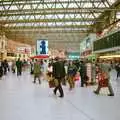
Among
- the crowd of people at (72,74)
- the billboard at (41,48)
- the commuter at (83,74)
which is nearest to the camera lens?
the crowd of people at (72,74)

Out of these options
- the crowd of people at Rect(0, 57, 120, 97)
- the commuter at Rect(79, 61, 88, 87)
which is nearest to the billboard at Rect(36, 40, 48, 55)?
the crowd of people at Rect(0, 57, 120, 97)

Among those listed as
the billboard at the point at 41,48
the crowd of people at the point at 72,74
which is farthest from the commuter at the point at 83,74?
the billboard at the point at 41,48

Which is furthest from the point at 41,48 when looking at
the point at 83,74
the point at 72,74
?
the point at 83,74

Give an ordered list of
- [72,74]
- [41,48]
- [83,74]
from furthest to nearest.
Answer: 1. [83,74]
2. [72,74]
3. [41,48]

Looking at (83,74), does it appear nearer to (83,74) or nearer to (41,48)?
(83,74)

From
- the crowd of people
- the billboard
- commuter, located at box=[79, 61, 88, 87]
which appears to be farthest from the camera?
commuter, located at box=[79, 61, 88, 87]

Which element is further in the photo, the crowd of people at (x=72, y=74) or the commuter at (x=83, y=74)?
the commuter at (x=83, y=74)

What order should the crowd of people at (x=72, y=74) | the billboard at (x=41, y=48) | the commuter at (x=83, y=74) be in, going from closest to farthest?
the crowd of people at (x=72, y=74) → the billboard at (x=41, y=48) → the commuter at (x=83, y=74)

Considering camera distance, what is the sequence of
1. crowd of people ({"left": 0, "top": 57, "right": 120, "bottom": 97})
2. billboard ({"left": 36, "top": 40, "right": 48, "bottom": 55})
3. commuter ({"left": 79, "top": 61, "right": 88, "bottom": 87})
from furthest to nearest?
commuter ({"left": 79, "top": 61, "right": 88, "bottom": 87})
billboard ({"left": 36, "top": 40, "right": 48, "bottom": 55})
crowd of people ({"left": 0, "top": 57, "right": 120, "bottom": 97})

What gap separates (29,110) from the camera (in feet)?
43.5

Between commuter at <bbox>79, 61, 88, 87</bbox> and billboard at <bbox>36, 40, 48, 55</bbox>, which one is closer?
billboard at <bbox>36, 40, 48, 55</bbox>

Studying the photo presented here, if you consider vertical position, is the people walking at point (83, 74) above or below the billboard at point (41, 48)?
below

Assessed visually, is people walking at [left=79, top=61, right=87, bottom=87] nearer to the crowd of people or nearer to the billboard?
the crowd of people

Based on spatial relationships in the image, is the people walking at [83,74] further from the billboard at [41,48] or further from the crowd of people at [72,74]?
the billboard at [41,48]
